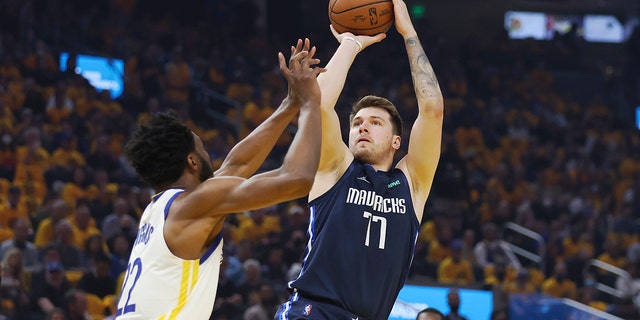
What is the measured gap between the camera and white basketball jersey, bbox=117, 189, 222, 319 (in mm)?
3898

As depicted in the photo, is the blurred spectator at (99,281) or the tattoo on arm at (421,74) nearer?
the tattoo on arm at (421,74)

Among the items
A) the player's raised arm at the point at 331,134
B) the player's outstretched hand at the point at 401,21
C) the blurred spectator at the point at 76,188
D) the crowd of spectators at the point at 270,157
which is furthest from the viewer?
the blurred spectator at the point at 76,188

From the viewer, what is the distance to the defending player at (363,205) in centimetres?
456

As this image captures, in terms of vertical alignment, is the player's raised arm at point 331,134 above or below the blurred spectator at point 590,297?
above

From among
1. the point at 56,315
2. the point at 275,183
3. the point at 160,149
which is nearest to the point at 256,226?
the point at 56,315

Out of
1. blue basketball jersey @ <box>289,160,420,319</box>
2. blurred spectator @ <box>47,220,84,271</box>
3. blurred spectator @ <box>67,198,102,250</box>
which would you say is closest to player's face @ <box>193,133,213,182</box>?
blue basketball jersey @ <box>289,160,420,319</box>

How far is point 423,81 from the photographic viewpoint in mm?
5199

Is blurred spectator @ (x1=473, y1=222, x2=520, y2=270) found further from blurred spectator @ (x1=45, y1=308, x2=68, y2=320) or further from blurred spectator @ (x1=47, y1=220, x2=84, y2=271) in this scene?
blurred spectator @ (x1=45, y1=308, x2=68, y2=320)

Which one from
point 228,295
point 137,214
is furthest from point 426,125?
point 137,214

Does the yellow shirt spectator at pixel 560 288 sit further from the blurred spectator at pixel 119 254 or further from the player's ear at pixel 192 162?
the player's ear at pixel 192 162

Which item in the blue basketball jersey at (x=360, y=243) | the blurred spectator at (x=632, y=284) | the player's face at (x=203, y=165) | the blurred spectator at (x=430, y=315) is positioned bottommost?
the blurred spectator at (x=632, y=284)

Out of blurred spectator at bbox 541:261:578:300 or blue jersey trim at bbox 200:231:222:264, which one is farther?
blurred spectator at bbox 541:261:578:300

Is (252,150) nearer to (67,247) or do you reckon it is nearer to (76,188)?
Result: (67,247)

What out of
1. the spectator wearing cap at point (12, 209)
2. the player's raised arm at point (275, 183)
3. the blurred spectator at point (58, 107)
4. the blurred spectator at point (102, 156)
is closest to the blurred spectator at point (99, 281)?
the spectator wearing cap at point (12, 209)
